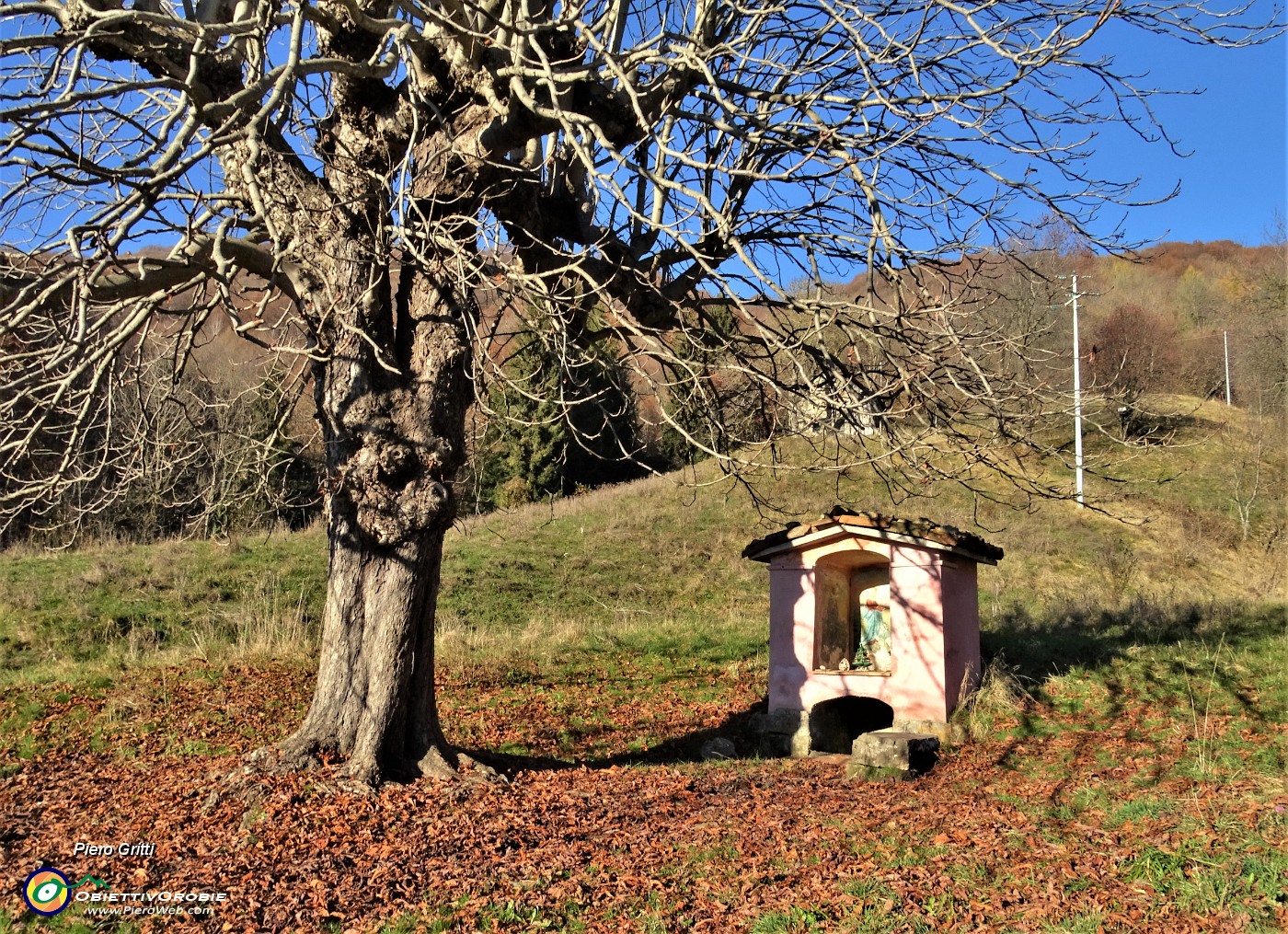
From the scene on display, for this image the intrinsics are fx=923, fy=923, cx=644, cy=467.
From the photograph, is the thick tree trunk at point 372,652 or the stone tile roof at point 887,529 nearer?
the thick tree trunk at point 372,652

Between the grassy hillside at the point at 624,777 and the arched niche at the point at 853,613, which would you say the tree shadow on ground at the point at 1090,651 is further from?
the arched niche at the point at 853,613

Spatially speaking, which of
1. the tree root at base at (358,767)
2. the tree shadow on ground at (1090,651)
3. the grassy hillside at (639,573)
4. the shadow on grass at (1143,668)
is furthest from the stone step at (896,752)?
the tree root at base at (358,767)

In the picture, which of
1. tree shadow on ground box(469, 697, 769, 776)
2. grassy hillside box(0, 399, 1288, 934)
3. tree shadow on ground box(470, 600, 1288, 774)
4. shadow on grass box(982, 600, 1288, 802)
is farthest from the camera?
tree shadow on ground box(470, 600, 1288, 774)

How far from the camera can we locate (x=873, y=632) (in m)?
10.5

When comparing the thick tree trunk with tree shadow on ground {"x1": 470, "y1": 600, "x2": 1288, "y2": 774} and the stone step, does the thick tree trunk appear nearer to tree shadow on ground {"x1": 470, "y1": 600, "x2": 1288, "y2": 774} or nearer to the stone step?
tree shadow on ground {"x1": 470, "y1": 600, "x2": 1288, "y2": 774}

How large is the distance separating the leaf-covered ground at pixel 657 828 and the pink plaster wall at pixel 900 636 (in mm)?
770

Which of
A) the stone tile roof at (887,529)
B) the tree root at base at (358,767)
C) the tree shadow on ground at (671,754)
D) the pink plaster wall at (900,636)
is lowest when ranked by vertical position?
the tree shadow on ground at (671,754)

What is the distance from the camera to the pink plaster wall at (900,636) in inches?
363

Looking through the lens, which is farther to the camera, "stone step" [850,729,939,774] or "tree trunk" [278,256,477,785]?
"stone step" [850,729,939,774]

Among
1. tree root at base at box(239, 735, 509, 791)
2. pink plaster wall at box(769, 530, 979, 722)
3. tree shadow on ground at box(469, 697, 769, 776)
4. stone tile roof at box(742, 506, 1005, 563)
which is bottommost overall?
tree shadow on ground at box(469, 697, 769, 776)

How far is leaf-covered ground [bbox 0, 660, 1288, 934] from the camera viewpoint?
4441 mm

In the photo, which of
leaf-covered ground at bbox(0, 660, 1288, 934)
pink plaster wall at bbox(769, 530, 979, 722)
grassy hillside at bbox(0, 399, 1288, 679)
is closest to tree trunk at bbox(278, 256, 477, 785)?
leaf-covered ground at bbox(0, 660, 1288, 934)

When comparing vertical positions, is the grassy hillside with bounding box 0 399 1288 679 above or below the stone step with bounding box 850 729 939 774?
above

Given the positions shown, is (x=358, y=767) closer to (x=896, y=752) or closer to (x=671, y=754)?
(x=671, y=754)
